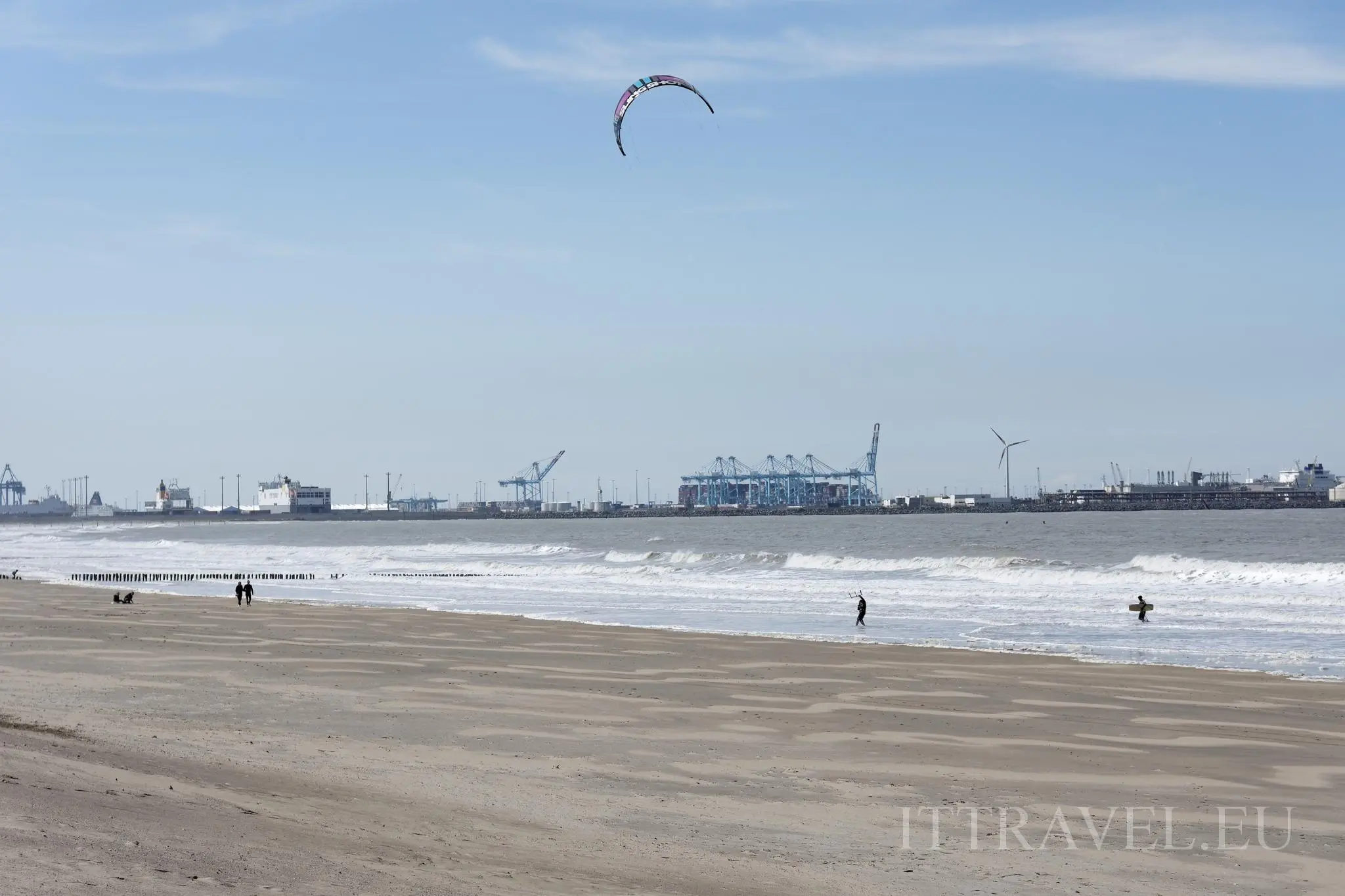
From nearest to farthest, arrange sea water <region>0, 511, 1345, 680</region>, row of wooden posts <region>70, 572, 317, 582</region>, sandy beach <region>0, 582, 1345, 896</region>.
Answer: sandy beach <region>0, 582, 1345, 896</region> < sea water <region>0, 511, 1345, 680</region> < row of wooden posts <region>70, 572, 317, 582</region>

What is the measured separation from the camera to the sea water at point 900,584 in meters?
25.3

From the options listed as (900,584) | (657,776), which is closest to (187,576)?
(900,584)

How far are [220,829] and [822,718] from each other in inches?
325

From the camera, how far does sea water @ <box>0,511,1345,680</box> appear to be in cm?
2530

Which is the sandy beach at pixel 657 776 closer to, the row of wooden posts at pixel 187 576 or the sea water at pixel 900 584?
the sea water at pixel 900 584

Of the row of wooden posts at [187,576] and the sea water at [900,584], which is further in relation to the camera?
the row of wooden posts at [187,576]

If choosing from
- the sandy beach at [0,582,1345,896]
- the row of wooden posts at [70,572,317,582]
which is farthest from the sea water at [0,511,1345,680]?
the sandy beach at [0,582,1345,896]

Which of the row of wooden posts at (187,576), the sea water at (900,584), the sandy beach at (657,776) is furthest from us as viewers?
the row of wooden posts at (187,576)

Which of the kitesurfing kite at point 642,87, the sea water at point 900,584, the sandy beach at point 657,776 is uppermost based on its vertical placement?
the kitesurfing kite at point 642,87

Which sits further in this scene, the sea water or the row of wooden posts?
the row of wooden posts

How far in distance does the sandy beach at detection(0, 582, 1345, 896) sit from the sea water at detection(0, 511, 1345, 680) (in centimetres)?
590

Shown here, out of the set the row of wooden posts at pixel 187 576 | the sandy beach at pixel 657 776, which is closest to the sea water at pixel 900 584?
the row of wooden posts at pixel 187 576

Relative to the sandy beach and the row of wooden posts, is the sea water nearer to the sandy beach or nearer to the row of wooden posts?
the row of wooden posts

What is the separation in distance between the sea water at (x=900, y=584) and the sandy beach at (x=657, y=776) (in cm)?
590
